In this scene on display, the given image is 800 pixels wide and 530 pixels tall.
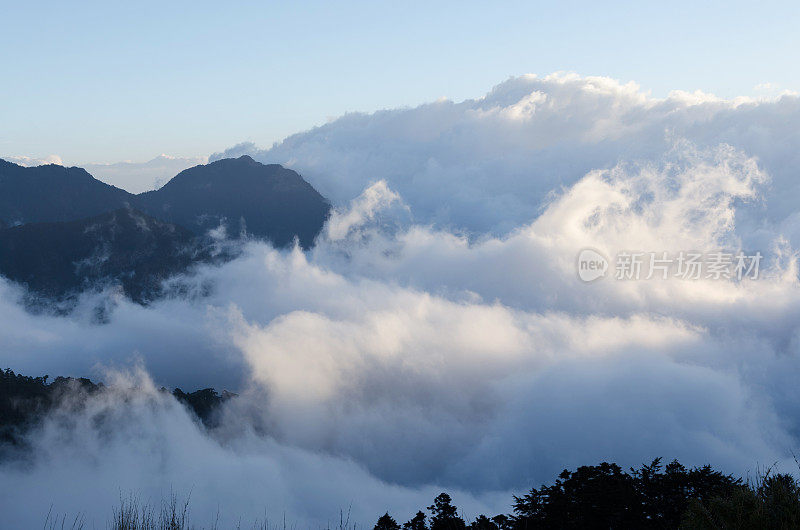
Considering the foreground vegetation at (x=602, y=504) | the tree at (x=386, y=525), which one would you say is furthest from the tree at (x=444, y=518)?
the tree at (x=386, y=525)

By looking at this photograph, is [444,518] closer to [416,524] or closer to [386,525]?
[416,524]

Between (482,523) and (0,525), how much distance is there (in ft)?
688

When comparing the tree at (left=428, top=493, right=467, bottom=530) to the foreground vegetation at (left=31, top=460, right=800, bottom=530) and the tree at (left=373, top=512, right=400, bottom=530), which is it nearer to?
the foreground vegetation at (left=31, top=460, right=800, bottom=530)

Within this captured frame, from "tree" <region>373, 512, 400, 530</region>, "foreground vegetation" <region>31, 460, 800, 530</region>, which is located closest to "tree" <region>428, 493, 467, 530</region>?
"foreground vegetation" <region>31, 460, 800, 530</region>

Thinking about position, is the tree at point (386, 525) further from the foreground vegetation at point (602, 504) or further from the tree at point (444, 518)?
the tree at point (444, 518)

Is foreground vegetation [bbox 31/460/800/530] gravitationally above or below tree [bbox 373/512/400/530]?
above

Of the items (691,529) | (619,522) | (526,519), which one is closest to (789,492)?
(691,529)

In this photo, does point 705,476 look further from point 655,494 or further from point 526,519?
point 526,519

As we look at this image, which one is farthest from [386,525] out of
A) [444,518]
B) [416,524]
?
[444,518]

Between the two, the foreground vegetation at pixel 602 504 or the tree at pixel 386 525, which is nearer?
the foreground vegetation at pixel 602 504

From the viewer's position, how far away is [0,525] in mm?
191375

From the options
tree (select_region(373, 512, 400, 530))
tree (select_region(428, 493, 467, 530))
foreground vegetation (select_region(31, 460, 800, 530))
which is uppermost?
foreground vegetation (select_region(31, 460, 800, 530))

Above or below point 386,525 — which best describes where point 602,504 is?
above

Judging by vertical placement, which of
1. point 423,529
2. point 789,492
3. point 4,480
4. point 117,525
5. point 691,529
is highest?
point 789,492
